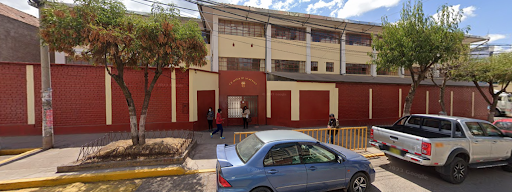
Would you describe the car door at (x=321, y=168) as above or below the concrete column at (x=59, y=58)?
below

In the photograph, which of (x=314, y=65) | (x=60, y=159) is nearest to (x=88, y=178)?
(x=60, y=159)

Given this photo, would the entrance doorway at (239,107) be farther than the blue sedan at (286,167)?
Yes

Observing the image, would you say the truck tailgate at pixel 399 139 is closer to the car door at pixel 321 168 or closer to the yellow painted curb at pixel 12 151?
the car door at pixel 321 168

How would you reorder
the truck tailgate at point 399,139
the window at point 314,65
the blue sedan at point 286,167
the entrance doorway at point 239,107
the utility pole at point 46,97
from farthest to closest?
the window at point 314,65 < the entrance doorway at point 239,107 < the utility pole at point 46,97 < the truck tailgate at point 399,139 < the blue sedan at point 286,167

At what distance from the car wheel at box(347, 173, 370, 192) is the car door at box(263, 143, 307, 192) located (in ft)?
3.72

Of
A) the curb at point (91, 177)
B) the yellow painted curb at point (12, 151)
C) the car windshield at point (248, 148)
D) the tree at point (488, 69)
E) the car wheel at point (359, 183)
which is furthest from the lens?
the tree at point (488, 69)

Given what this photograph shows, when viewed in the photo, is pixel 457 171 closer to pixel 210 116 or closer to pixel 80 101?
pixel 210 116

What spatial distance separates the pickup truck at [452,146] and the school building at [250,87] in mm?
6426

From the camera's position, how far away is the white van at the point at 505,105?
58.7 feet

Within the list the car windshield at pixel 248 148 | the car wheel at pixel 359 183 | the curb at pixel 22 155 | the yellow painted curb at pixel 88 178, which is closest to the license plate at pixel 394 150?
the car wheel at pixel 359 183

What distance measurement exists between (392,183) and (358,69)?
14.0 meters

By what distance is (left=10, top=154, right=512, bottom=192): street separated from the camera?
432 centimetres

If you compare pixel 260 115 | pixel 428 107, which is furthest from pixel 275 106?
pixel 428 107

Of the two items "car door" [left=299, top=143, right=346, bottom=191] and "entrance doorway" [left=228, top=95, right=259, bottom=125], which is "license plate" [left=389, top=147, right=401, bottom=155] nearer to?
"car door" [left=299, top=143, right=346, bottom=191]
